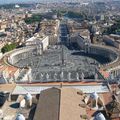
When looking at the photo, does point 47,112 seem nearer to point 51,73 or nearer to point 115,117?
point 115,117

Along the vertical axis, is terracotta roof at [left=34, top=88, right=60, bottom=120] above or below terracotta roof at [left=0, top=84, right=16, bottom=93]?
above

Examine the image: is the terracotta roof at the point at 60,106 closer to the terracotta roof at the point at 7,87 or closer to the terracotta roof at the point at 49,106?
the terracotta roof at the point at 49,106

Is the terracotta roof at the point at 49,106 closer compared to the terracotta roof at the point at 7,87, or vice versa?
the terracotta roof at the point at 49,106

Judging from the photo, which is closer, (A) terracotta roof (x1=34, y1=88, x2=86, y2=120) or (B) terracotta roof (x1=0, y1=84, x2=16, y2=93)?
(A) terracotta roof (x1=34, y1=88, x2=86, y2=120)

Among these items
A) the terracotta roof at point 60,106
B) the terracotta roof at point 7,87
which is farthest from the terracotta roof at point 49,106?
the terracotta roof at point 7,87

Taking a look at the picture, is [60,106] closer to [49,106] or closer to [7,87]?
[49,106]

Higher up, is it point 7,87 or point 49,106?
point 49,106

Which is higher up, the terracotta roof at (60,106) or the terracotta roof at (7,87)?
the terracotta roof at (60,106)

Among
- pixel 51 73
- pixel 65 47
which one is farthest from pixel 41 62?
pixel 65 47

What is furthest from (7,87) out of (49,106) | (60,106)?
(60,106)

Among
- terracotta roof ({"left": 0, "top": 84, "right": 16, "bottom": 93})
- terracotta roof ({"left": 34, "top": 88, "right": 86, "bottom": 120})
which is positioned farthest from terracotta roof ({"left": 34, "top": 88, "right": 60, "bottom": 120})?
terracotta roof ({"left": 0, "top": 84, "right": 16, "bottom": 93})

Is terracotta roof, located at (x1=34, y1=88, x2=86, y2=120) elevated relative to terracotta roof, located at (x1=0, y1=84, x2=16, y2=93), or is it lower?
elevated

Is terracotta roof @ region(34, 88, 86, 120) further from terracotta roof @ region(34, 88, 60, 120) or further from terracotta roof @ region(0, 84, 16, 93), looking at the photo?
terracotta roof @ region(0, 84, 16, 93)
